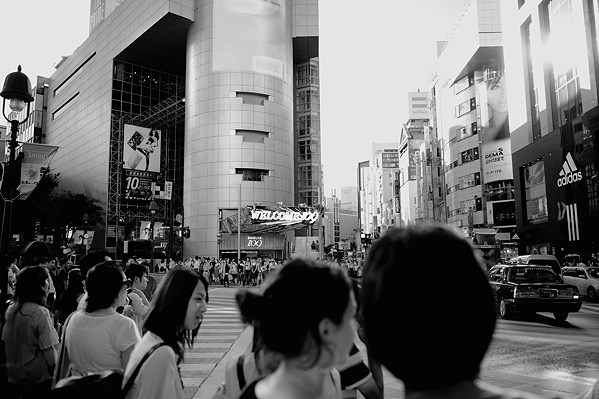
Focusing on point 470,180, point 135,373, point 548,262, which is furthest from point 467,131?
point 135,373

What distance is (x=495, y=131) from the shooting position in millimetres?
60688

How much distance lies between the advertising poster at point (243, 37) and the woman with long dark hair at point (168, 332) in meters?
54.4

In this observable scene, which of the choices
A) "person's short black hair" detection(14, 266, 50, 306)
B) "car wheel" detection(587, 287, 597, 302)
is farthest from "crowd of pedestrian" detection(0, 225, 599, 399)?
"car wheel" detection(587, 287, 597, 302)

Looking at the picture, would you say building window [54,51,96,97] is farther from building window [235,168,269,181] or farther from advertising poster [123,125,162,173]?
building window [235,168,269,181]

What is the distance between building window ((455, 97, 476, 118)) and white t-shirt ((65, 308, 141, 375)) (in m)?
68.5

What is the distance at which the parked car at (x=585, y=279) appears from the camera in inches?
820

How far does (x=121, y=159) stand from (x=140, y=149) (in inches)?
584

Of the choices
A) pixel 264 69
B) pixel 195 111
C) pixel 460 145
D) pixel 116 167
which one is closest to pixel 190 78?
pixel 195 111

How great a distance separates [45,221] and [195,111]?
21972 millimetres

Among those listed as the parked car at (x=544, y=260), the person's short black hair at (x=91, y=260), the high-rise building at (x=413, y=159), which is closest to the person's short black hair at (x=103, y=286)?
the person's short black hair at (x=91, y=260)

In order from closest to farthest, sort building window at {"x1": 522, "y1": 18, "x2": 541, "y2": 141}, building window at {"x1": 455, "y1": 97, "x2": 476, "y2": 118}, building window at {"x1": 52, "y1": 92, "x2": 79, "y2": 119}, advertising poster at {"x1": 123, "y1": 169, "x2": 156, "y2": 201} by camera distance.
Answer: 1. building window at {"x1": 522, "y1": 18, "x2": 541, "y2": 141}
2. advertising poster at {"x1": 123, "y1": 169, "x2": 156, "y2": 201}
3. building window at {"x1": 455, "y1": 97, "x2": 476, "y2": 118}
4. building window at {"x1": 52, "y1": 92, "x2": 79, "y2": 119}

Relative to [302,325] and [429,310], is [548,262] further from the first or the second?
[429,310]

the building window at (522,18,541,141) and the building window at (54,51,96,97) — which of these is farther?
the building window at (54,51,96,97)

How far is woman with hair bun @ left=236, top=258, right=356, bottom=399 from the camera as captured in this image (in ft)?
4.88
